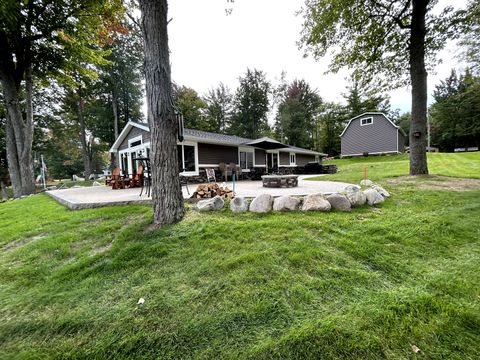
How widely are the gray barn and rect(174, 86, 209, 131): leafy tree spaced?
1595 cm

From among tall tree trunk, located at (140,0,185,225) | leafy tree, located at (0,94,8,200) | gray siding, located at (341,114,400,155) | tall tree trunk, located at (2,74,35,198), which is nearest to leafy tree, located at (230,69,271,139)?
gray siding, located at (341,114,400,155)

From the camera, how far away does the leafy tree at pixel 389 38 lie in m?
6.38

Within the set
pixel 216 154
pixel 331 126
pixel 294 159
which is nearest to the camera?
pixel 216 154

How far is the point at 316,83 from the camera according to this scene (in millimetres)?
26406

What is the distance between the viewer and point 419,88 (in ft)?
21.0

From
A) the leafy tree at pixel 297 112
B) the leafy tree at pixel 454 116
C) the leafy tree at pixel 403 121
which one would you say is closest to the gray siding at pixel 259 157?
the leafy tree at pixel 297 112

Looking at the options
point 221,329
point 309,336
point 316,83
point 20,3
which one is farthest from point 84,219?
point 316,83

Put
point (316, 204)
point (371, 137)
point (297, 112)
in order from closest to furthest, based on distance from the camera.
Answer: point (316, 204), point (371, 137), point (297, 112)

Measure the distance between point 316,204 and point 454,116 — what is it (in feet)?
117

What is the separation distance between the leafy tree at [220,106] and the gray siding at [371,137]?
1387cm

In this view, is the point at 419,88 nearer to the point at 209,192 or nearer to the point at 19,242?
the point at 209,192

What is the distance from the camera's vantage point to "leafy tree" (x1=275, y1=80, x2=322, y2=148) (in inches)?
985

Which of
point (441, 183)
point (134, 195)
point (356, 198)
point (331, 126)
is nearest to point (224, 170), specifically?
point (134, 195)

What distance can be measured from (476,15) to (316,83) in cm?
2184
